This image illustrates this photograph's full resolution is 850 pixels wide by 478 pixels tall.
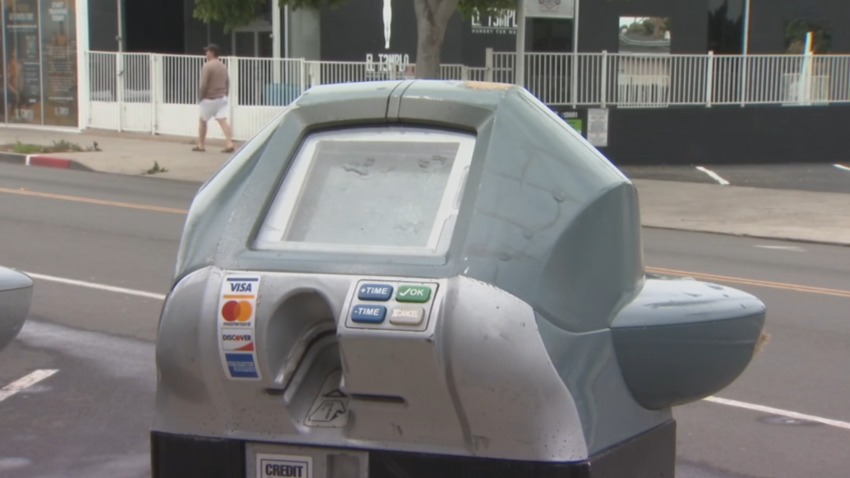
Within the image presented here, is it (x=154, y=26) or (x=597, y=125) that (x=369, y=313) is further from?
(x=154, y=26)

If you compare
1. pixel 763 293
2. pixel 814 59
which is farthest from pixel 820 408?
pixel 814 59

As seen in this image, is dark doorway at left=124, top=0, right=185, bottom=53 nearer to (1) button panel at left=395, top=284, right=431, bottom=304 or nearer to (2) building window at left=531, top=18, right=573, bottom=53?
(2) building window at left=531, top=18, right=573, bottom=53

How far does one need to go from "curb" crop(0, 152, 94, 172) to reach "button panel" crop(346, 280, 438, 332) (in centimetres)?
1701

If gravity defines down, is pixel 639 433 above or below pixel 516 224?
below

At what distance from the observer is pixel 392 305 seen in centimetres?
245

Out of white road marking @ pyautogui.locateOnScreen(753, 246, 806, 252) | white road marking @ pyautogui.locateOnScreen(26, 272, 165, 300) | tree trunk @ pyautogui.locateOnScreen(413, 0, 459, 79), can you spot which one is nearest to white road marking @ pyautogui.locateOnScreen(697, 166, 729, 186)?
tree trunk @ pyautogui.locateOnScreen(413, 0, 459, 79)

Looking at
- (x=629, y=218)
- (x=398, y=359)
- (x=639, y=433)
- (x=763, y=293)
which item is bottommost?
(x=763, y=293)

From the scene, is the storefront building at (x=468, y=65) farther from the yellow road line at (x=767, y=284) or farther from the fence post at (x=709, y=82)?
the yellow road line at (x=767, y=284)

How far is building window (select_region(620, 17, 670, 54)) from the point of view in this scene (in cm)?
2639

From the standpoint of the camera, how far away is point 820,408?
6258mm

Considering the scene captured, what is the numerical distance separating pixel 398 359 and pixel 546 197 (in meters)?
0.51

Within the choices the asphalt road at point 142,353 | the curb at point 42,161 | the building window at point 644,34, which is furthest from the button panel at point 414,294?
the building window at point 644,34

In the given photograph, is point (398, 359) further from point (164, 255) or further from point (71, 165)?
point (71, 165)

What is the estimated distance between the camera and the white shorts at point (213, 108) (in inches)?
788
